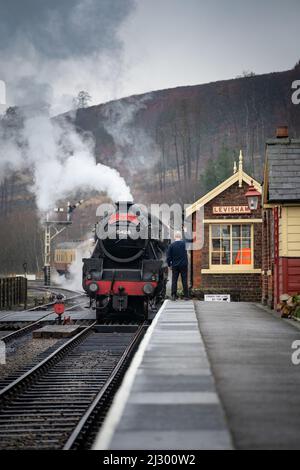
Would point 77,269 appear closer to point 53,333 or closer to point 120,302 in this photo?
point 120,302

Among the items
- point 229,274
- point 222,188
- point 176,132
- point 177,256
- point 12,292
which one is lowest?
point 12,292

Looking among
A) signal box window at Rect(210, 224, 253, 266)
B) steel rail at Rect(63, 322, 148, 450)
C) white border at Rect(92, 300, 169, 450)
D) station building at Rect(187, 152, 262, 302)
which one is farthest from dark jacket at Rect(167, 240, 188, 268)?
white border at Rect(92, 300, 169, 450)

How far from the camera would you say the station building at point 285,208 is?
15891 mm

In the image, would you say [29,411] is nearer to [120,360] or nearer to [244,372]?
[244,372]

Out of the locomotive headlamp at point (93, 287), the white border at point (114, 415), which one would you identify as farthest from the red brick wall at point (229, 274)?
the white border at point (114, 415)

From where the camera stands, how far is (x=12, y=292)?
28.5m

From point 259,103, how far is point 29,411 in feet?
530

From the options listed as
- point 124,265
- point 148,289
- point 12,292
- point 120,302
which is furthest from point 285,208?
point 12,292

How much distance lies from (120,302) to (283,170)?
18.2ft

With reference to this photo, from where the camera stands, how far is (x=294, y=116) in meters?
156

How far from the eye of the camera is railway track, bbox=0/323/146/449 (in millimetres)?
7449

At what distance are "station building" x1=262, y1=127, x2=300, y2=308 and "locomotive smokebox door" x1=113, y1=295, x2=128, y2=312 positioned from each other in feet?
12.6
